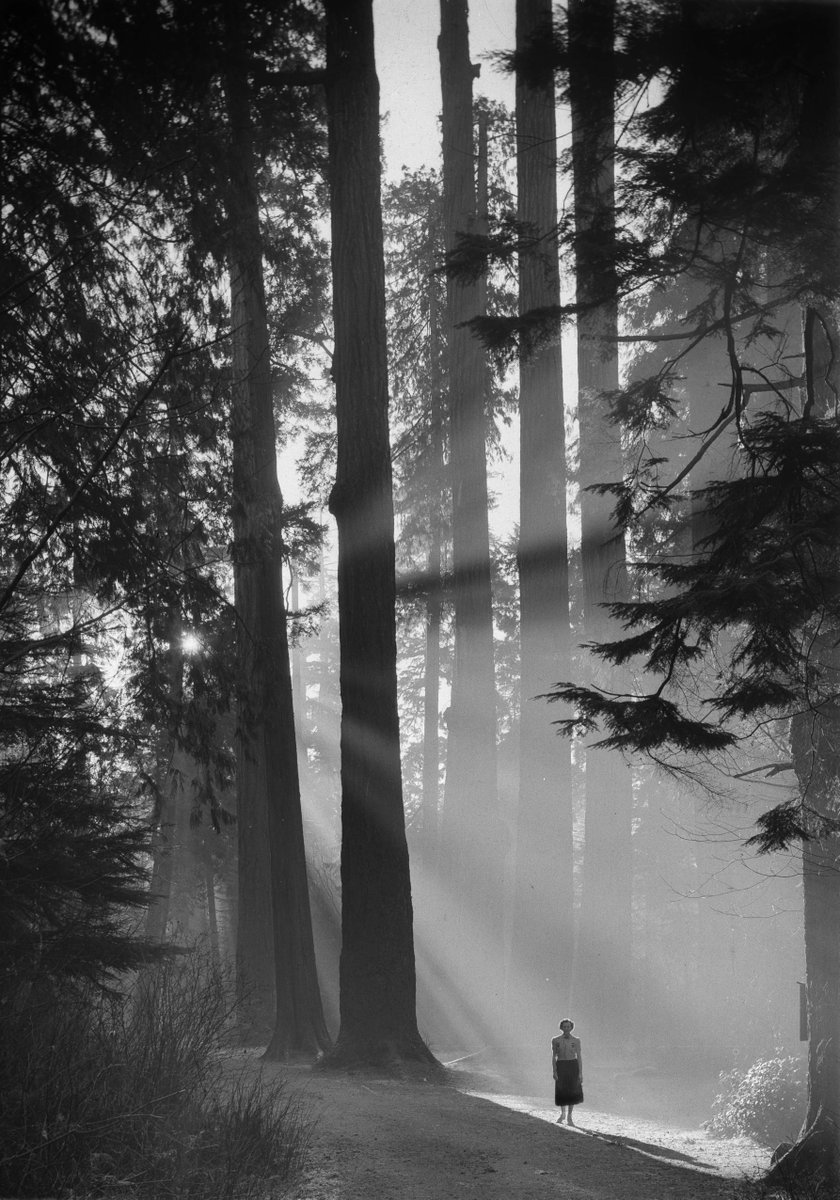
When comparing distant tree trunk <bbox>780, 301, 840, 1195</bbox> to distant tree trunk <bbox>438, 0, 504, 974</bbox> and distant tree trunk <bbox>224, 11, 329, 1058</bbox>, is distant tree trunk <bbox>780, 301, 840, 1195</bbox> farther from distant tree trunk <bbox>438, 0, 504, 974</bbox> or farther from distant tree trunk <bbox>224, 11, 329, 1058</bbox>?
distant tree trunk <bbox>438, 0, 504, 974</bbox>

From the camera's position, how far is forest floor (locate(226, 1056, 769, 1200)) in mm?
7621

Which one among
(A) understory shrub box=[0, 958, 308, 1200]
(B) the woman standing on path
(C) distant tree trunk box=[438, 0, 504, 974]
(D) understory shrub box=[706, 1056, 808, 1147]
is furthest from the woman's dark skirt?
(C) distant tree trunk box=[438, 0, 504, 974]

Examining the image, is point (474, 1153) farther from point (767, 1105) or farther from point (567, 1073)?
point (767, 1105)

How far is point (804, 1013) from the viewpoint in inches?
376

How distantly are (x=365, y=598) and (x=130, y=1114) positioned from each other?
6691 millimetres

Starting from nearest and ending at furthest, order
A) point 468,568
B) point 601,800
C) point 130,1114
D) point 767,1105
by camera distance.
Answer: point 130,1114 < point 767,1105 < point 601,800 < point 468,568

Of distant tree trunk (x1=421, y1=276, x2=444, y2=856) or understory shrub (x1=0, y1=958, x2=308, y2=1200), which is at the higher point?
distant tree trunk (x1=421, y1=276, x2=444, y2=856)

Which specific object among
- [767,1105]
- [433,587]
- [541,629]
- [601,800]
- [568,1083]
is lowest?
[767,1105]

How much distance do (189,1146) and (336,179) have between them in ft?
33.0

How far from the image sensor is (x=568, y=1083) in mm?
10523

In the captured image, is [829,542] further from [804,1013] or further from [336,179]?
[336,179]

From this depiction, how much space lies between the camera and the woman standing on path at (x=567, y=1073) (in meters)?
10.5

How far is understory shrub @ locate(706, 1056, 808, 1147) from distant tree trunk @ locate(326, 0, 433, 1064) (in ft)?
12.9

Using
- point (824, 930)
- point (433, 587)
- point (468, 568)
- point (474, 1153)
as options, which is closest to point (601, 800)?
point (468, 568)
